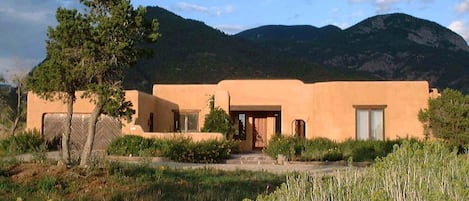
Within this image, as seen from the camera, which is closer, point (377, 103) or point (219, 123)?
point (377, 103)

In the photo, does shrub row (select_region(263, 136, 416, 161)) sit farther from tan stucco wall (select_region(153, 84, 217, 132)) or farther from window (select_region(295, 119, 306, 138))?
tan stucco wall (select_region(153, 84, 217, 132))

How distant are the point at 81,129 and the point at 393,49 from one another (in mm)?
63246

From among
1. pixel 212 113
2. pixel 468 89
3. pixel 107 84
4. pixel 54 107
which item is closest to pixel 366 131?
pixel 212 113


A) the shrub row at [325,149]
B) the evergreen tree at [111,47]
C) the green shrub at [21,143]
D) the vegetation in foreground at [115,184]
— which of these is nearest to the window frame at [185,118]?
the shrub row at [325,149]

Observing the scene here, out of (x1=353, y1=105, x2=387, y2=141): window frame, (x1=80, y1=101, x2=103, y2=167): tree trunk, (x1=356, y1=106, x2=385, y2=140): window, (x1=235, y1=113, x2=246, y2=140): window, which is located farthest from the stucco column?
(x1=80, y1=101, x2=103, y2=167): tree trunk

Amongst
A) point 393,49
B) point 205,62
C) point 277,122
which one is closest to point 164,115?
point 277,122

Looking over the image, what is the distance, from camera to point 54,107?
27969mm

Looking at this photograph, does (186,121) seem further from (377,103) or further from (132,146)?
(377,103)

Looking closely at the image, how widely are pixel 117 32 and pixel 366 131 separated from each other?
635 inches

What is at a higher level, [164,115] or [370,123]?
[164,115]

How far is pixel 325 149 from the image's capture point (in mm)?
23547

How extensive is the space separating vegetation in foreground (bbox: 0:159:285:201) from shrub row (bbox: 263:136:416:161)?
9679mm

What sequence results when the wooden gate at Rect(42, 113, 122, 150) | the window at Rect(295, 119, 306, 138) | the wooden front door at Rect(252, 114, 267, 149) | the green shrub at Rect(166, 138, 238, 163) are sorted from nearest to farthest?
the green shrub at Rect(166, 138, 238, 163) < the wooden gate at Rect(42, 113, 122, 150) < the window at Rect(295, 119, 306, 138) < the wooden front door at Rect(252, 114, 267, 149)

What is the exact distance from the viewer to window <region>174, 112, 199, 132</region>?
29.3 metres
